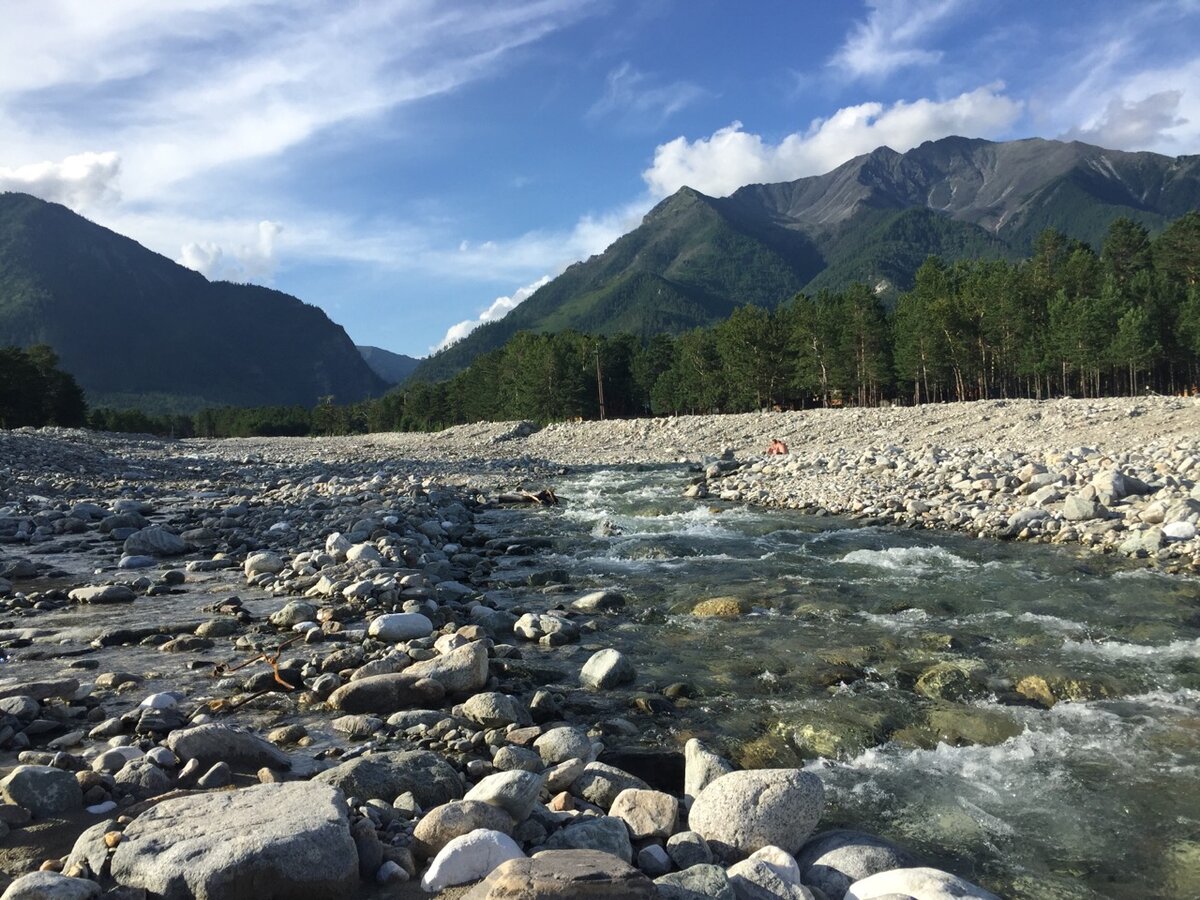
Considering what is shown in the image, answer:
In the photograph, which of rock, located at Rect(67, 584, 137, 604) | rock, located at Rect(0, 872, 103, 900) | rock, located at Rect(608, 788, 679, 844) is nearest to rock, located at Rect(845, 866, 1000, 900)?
rock, located at Rect(608, 788, 679, 844)

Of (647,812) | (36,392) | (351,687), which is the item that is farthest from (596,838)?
(36,392)

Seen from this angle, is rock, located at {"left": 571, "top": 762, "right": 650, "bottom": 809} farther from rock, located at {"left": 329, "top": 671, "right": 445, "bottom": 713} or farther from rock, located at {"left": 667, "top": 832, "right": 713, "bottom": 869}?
rock, located at {"left": 329, "top": 671, "right": 445, "bottom": 713}

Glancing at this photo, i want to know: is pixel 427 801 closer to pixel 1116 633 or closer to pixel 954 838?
pixel 954 838

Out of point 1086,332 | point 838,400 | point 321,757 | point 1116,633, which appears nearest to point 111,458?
point 321,757

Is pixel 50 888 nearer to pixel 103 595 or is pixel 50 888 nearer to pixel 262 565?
pixel 103 595

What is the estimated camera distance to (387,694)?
277 inches

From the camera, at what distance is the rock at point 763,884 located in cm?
391

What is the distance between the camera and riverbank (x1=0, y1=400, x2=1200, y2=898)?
4.21 m

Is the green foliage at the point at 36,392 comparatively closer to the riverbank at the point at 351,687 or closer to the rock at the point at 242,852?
the riverbank at the point at 351,687

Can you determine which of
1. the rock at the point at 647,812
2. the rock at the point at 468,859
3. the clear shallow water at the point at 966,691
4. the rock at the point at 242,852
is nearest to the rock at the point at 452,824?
the rock at the point at 468,859

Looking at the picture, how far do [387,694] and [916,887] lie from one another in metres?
4.85

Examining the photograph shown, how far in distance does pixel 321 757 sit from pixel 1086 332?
6186 centimetres

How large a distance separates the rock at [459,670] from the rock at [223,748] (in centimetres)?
196

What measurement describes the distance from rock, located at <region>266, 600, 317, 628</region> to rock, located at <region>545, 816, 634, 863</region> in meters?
6.37
